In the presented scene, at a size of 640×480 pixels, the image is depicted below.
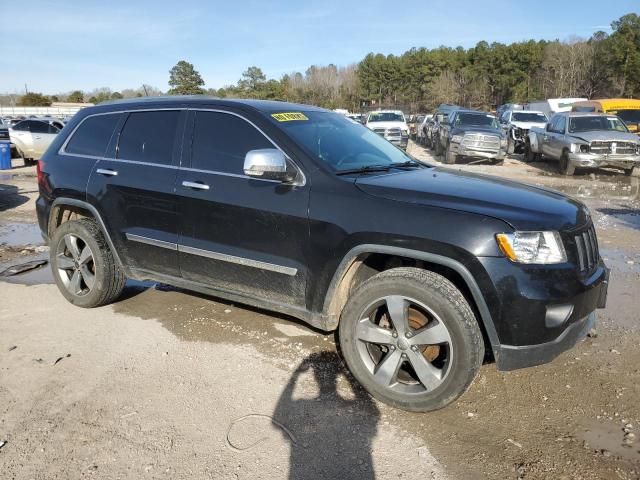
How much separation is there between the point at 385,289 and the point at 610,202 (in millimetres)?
9579

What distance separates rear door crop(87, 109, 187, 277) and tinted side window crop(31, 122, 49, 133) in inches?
654

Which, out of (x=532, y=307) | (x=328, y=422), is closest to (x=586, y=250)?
(x=532, y=307)

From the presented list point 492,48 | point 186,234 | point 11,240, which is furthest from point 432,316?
point 492,48

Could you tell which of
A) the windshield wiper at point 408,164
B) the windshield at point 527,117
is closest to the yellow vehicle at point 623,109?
the windshield at point 527,117

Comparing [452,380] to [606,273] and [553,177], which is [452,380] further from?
[553,177]

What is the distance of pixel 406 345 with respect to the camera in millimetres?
3035

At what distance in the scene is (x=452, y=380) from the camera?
2904 mm

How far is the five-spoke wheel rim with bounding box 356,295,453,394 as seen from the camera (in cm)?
296

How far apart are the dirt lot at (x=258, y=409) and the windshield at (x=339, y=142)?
57.7 inches

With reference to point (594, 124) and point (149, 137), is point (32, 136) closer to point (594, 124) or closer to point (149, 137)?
point (149, 137)

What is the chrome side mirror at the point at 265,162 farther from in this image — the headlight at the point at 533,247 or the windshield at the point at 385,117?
the windshield at the point at 385,117

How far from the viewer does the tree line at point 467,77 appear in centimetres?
5206

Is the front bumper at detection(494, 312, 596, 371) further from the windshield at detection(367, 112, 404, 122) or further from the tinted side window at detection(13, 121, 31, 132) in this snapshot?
the windshield at detection(367, 112, 404, 122)

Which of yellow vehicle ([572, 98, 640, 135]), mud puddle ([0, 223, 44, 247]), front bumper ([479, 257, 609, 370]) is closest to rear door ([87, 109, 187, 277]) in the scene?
front bumper ([479, 257, 609, 370])
